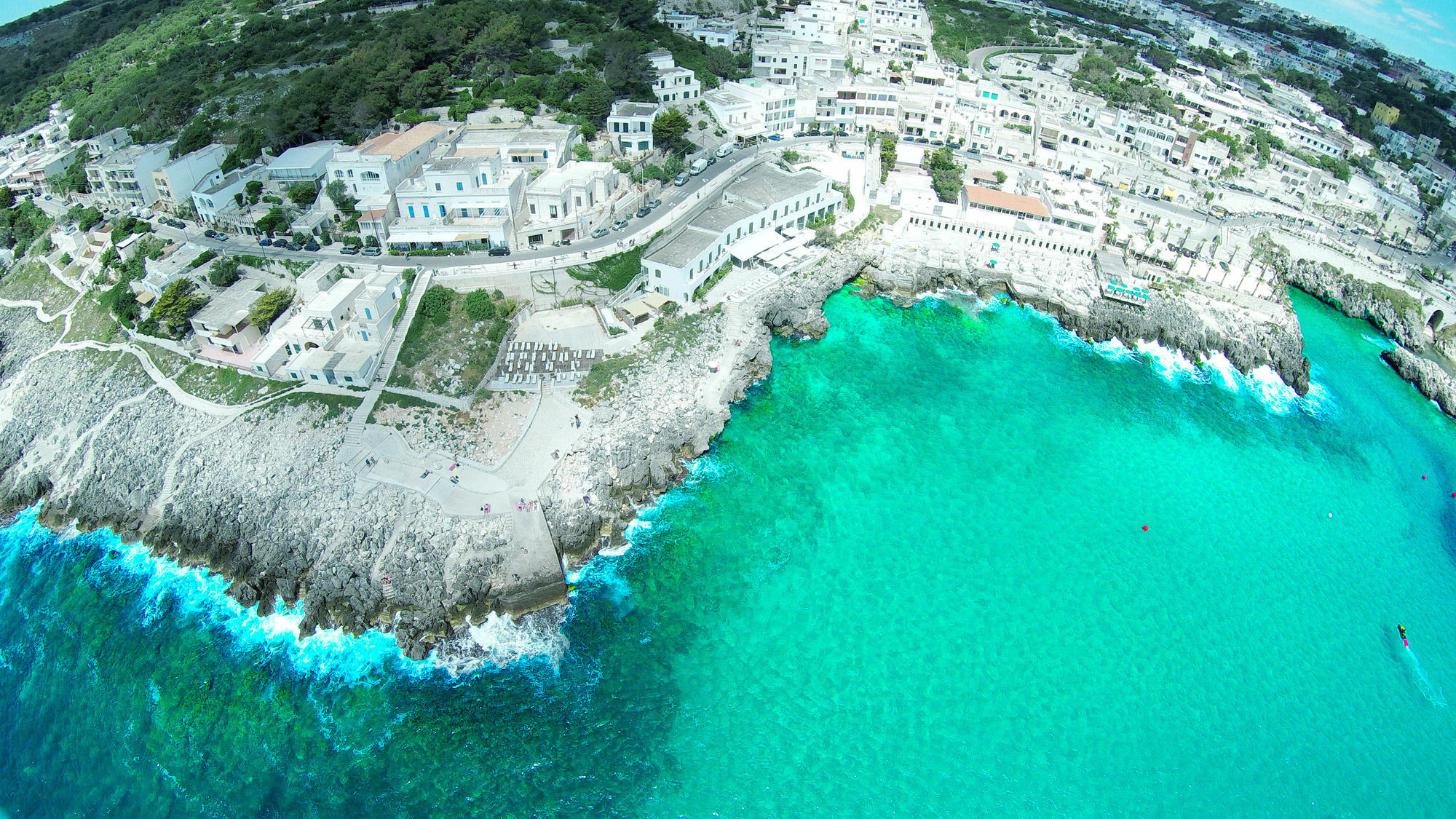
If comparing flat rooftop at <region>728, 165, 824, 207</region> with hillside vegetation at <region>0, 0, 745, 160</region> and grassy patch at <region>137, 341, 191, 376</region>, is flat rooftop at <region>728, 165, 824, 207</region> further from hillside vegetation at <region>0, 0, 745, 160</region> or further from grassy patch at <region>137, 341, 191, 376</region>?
grassy patch at <region>137, 341, 191, 376</region>

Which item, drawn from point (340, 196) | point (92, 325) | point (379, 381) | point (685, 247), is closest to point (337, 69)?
point (340, 196)

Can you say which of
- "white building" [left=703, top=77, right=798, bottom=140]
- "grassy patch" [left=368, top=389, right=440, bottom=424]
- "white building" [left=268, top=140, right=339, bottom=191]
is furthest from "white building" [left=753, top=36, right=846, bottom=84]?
"grassy patch" [left=368, top=389, right=440, bottom=424]

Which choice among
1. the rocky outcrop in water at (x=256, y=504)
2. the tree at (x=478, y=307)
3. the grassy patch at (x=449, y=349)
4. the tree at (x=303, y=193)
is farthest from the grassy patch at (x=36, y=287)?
the tree at (x=478, y=307)

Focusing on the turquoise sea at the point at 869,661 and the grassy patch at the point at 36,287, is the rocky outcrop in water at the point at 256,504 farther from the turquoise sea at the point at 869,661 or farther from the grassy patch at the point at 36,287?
the grassy patch at the point at 36,287

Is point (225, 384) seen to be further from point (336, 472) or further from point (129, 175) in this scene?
point (129, 175)

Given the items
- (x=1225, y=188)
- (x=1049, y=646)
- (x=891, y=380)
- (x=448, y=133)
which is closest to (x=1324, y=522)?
(x=1049, y=646)

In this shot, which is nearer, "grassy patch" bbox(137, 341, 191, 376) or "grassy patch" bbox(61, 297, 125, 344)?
"grassy patch" bbox(137, 341, 191, 376)

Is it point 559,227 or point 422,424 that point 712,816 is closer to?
point 422,424

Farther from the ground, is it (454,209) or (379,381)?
(454,209)
